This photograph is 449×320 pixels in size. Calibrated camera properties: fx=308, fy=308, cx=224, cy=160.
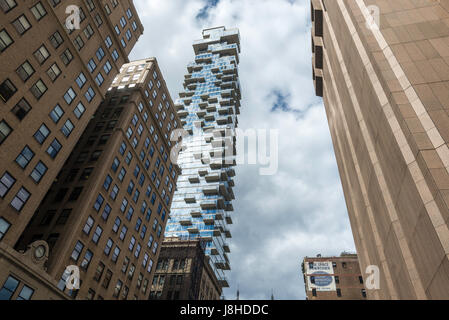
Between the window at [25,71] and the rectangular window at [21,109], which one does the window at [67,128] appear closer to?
the rectangular window at [21,109]

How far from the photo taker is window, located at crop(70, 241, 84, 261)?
34.5 m

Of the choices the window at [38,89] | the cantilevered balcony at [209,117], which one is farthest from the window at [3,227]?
the cantilevered balcony at [209,117]

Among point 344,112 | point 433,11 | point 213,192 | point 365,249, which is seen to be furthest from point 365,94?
point 213,192

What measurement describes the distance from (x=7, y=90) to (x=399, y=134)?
32.2 m

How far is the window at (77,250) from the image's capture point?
34531 millimetres

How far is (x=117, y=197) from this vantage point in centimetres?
4422

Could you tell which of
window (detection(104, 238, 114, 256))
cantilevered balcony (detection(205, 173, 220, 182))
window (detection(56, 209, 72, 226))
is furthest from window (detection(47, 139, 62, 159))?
cantilevered balcony (detection(205, 173, 220, 182))

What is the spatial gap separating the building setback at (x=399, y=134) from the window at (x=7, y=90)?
29.5 m

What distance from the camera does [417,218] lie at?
41.7 ft

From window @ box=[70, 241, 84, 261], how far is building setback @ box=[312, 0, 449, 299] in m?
29.8

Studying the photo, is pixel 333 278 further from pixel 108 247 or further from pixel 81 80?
pixel 81 80

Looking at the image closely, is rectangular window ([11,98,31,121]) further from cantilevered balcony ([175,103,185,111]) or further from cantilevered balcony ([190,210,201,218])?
cantilevered balcony ([175,103,185,111])

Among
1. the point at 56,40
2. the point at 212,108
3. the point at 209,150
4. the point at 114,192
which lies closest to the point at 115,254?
the point at 114,192
